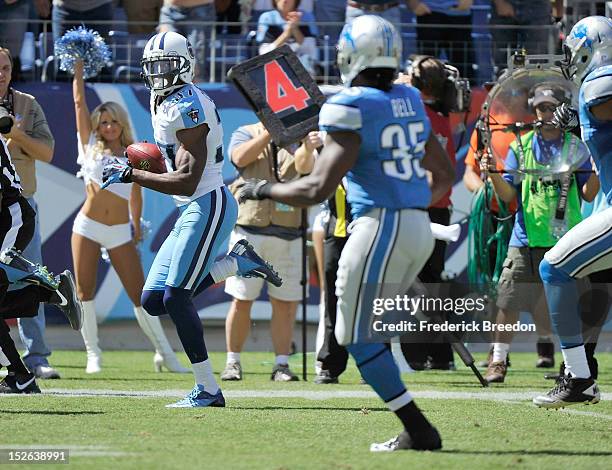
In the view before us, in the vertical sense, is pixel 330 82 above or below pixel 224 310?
above

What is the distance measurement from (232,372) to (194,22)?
4197mm

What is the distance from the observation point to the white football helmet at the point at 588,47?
6816 millimetres

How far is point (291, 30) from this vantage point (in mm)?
11672

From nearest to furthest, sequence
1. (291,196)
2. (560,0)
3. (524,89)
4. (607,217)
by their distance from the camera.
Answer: (291,196)
(607,217)
(524,89)
(560,0)

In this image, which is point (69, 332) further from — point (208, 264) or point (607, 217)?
point (607, 217)

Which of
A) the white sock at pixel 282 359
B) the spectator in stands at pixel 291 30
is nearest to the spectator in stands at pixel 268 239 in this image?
the white sock at pixel 282 359

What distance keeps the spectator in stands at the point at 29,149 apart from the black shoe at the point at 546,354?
3.91 m

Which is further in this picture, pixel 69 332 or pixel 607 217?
pixel 69 332

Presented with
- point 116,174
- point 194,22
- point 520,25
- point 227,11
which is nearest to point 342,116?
point 116,174

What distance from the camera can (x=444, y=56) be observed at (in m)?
→ 12.1

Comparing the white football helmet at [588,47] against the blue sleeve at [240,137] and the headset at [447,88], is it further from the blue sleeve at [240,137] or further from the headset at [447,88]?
the blue sleeve at [240,137]

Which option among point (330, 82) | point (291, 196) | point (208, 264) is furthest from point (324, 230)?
point (291, 196)

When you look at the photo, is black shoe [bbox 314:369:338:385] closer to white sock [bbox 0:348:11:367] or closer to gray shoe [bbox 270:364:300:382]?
gray shoe [bbox 270:364:300:382]

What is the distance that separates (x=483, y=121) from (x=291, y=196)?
4.09 m
